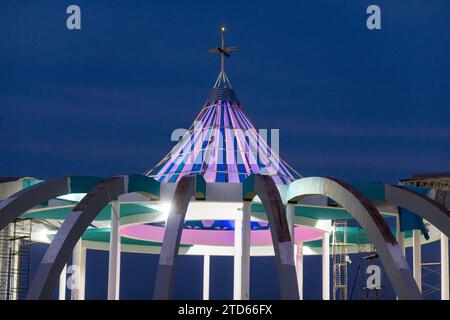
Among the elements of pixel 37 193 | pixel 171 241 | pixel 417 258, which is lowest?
pixel 417 258

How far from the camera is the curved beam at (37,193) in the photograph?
22.3 m

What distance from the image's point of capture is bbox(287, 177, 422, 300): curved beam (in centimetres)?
1947

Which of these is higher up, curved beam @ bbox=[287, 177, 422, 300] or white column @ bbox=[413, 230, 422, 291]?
curved beam @ bbox=[287, 177, 422, 300]

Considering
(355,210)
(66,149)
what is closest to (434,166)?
(66,149)

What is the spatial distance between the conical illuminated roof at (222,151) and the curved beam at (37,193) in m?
6.95

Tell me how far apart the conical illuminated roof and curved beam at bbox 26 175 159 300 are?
7312 mm

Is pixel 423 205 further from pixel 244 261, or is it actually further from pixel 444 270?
pixel 444 270

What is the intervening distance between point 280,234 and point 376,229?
238 centimetres

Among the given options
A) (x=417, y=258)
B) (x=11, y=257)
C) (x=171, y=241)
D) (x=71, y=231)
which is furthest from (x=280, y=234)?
(x=11, y=257)

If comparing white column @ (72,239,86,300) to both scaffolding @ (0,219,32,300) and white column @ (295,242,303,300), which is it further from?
white column @ (295,242,303,300)

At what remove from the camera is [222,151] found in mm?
33656

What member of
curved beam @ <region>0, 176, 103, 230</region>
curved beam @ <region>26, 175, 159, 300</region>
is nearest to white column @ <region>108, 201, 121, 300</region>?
curved beam @ <region>0, 176, 103, 230</region>
